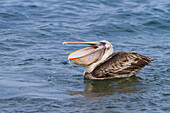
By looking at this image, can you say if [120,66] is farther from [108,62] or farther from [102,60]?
[102,60]

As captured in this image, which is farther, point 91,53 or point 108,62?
point 108,62

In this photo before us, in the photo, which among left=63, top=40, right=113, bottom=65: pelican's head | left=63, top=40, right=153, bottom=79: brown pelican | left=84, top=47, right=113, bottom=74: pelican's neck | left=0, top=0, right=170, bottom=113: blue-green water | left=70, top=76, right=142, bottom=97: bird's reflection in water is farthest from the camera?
left=84, top=47, right=113, bottom=74: pelican's neck

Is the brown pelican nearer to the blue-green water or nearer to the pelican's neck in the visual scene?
the pelican's neck

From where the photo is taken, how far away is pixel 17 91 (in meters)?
6.51

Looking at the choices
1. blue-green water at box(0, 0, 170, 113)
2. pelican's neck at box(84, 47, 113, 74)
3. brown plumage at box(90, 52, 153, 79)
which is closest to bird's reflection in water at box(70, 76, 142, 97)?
blue-green water at box(0, 0, 170, 113)

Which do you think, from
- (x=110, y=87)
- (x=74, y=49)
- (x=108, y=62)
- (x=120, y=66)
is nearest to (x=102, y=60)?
(x=108, y=62)

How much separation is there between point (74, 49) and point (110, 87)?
3.52 m

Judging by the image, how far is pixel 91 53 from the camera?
7680mm

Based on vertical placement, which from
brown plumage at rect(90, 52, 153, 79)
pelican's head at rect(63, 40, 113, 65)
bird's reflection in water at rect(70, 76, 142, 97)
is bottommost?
bird's reflection in water at rect(70, 76, 142, 97)

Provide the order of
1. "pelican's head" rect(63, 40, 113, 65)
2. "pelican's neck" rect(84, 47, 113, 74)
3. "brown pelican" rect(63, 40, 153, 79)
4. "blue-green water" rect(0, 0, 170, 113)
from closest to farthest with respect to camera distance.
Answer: "blue-green water" rect(0, 0, 170, 113) < "pelican's head" rect(63, 40, 113, 65) < "brown pelican" rect(63, 40, 153, 79) < "pelican's neck" rect(84, 47, 113, 74)

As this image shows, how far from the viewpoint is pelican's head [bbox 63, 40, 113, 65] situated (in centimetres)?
752

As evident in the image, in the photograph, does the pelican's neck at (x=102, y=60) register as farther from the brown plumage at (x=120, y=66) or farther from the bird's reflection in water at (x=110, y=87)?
the bird's reflection in water at (x=110, y=87)

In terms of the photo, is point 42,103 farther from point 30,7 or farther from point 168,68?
point 30,7

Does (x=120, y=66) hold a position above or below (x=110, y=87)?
above
